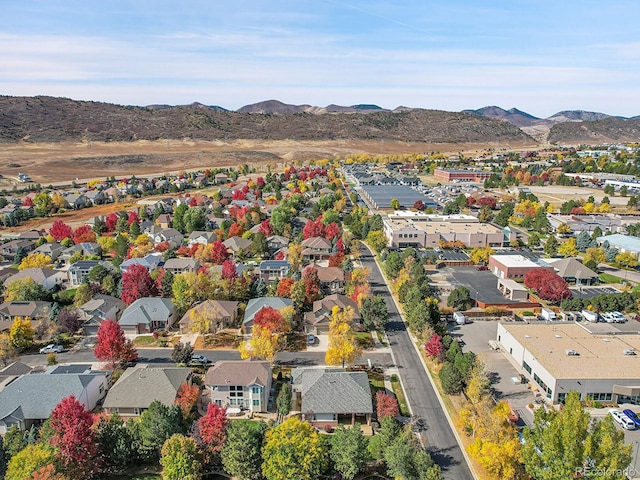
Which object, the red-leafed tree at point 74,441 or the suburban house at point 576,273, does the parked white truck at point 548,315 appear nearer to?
the suburban house at point 576,273

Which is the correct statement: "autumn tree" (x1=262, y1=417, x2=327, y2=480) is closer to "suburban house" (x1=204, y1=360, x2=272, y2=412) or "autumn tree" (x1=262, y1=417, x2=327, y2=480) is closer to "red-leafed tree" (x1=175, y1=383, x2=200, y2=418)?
"suburban house" (x1=204, y1=360, x2=272, y2=412)

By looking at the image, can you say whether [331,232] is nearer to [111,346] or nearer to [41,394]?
[111,346]

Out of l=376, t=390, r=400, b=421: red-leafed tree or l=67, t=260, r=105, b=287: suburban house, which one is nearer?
l=376, t=390, r=400, b=421: red-leafed tree

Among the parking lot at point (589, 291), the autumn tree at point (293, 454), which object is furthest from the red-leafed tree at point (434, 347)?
the parking lot at point (589, 291)

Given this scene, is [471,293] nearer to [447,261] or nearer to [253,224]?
[447,261]

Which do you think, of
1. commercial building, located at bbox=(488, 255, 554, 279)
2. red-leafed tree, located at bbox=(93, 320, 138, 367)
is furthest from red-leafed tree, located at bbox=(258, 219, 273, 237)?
red-leafed tree, located at bbox=(93, 320, 138, 367)
